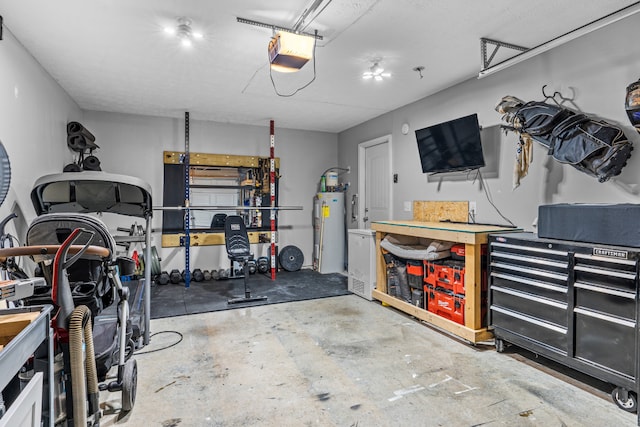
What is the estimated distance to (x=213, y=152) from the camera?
19.6 ft

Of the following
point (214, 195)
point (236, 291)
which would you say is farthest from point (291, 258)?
point (214, 195)

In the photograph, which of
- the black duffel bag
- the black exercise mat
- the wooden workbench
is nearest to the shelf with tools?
the black exercise mat

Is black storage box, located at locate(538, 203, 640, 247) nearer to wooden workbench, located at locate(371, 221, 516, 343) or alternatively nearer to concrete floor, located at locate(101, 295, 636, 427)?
wooden workbench, located at locate(371, 221, 516, 343)

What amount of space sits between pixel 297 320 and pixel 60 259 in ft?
8.40

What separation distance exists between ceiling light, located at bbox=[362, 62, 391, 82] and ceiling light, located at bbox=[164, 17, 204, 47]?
5.45ft

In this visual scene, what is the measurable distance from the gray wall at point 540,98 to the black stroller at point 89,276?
334 cm

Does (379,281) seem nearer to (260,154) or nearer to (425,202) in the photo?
(425,202)

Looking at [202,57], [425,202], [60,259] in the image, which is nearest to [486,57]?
[425,202]

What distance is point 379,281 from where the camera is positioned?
14.6 ft

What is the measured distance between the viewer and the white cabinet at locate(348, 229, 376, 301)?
14.9 ft

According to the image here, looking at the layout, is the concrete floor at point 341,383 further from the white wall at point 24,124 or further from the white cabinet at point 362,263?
the white wall at point 24,124

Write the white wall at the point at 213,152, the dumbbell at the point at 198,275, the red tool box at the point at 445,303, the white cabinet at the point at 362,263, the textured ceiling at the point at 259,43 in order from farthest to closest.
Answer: the dumbbell at the point at 198,275, the white wall at the point at 213,152, the white cabinet at the point at 362,263, the red tool box at the point at 445,303, the textured ceiling at the point at 259,43

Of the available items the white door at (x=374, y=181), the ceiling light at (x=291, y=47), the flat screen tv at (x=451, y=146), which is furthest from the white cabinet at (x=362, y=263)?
the ceiling light at (x=291, y=47)

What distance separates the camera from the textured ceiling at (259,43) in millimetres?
2504
